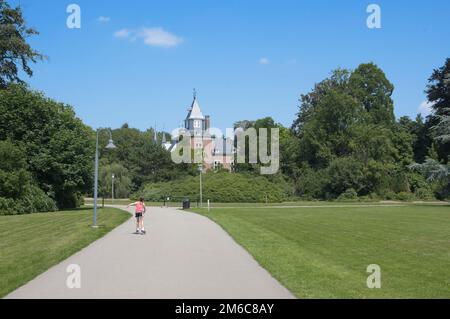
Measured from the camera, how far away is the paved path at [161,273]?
9781 mm

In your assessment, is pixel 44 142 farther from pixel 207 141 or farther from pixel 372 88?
pixel 207 141

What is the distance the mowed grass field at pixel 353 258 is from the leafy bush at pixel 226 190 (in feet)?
153

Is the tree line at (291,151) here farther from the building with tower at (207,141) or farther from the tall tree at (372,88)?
the building with tower at (207,141)

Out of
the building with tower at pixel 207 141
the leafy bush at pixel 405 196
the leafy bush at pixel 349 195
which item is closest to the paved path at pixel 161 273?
the leafy bush at pixel 349 195

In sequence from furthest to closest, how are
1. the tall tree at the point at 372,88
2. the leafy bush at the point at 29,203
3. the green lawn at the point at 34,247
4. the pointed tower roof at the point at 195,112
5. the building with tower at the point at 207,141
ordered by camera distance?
the pointed tower roof at the point at 195,112
the building with tower at the point at 207,141
the tall tree at the point at 372,88
the leafy bush at the point at 29,203
the green lawn at the point at 34,247

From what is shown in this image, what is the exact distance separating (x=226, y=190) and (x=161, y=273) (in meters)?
61.2

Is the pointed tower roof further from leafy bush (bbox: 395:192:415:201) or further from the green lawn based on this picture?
the green lawn

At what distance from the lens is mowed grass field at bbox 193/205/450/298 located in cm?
1044

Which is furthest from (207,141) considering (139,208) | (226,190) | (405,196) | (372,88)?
(139,208)

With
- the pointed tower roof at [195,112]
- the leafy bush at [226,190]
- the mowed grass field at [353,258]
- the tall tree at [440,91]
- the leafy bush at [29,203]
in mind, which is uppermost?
the pointed tower roof at [195,112]

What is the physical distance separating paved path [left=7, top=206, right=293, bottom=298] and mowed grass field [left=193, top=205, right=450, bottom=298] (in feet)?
1.96

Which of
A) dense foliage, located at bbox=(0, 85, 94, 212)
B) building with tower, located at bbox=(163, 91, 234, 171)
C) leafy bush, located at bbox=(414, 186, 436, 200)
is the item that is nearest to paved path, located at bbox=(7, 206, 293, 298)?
dense foliage, located at bbox=(0, 85, 94, 212)
